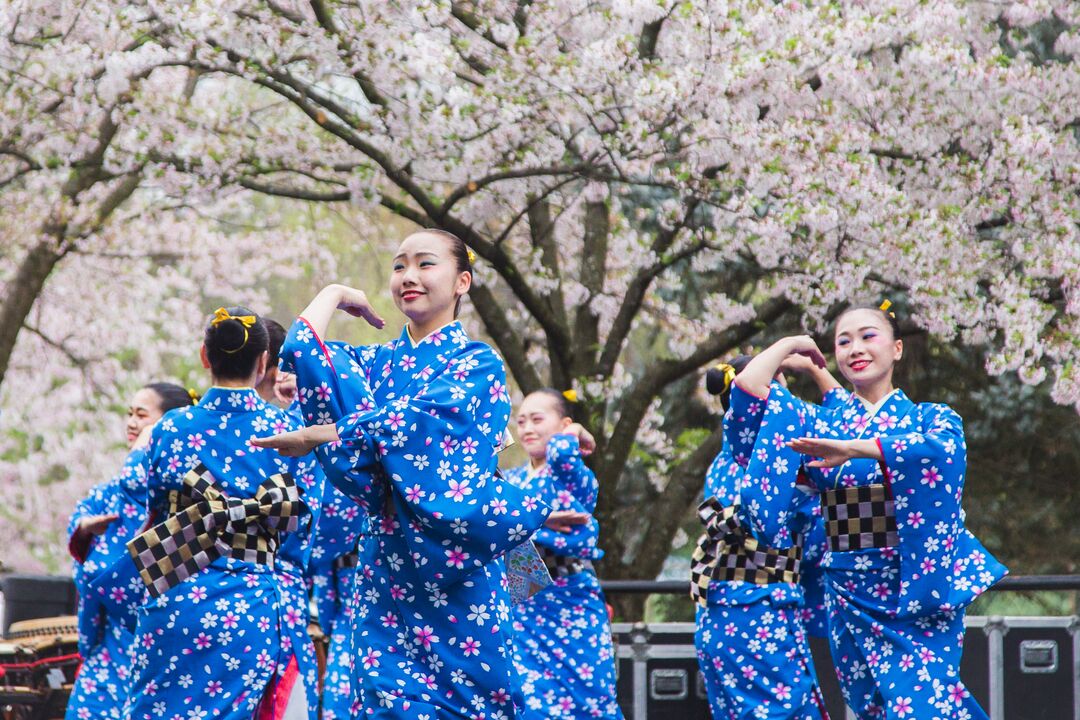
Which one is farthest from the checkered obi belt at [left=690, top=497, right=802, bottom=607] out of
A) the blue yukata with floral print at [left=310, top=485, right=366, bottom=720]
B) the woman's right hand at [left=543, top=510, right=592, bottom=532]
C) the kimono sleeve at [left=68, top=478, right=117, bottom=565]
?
the kimono sleeve at [left=68, top=478, right=117, bottom=565]

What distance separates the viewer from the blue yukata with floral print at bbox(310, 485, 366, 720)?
534 centimetres

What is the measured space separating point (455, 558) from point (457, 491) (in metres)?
0.17

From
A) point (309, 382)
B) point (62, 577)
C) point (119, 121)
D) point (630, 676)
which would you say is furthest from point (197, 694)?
point (119, 121)

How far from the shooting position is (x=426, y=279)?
11.9ft

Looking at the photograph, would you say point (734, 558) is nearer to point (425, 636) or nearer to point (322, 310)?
point (425, 636)

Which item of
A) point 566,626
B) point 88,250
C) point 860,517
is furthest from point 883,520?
point 88,250

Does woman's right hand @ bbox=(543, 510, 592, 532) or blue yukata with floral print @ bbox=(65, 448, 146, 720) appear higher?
woman's right hand @ bbox=(543, 510, 592, 532)

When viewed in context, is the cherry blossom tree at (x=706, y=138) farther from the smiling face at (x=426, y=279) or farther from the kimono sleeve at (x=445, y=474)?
the kimono sleeve at (x=445, y=474)

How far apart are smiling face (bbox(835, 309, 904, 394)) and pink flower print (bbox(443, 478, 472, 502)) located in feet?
6.05

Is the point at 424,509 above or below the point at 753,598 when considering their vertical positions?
below

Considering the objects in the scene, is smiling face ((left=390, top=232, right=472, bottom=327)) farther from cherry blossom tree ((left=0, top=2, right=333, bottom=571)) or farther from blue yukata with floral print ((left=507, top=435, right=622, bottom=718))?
cherry blossom tree ((left=0, top=2, right=333, bottom=571))

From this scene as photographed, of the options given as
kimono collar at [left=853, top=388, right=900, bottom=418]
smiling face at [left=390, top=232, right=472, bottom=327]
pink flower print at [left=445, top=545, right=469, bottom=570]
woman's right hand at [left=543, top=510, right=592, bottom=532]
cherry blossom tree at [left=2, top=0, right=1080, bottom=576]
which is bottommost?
pink flower print at [left=445, top=545, right=469, bottom=570]

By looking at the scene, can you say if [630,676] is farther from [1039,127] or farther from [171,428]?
[1039,127]

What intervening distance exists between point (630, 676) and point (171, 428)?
3.14 m
